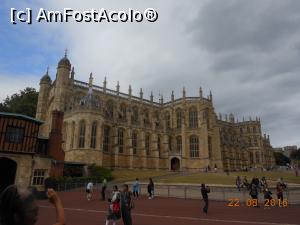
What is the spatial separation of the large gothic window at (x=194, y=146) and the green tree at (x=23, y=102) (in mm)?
34131

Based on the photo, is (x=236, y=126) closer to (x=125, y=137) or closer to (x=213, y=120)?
(x=213, y=120)

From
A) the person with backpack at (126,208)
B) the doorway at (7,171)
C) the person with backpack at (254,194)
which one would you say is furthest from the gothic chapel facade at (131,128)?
the person with backpack at (126,208)

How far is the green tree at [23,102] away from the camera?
5118 cm

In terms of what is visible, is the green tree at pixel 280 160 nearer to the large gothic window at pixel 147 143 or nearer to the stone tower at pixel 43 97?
the large gothic window at pixel 147 143

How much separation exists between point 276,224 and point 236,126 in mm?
80575

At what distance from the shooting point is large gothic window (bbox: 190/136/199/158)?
55.6 metres

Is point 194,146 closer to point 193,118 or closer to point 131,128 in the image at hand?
point 193,118

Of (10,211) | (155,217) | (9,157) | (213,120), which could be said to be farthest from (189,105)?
(10,211)

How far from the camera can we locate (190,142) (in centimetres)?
5669

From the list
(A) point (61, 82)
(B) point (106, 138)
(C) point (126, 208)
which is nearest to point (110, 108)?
(B) point (106, 138)

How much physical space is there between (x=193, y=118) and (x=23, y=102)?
36587 mm
